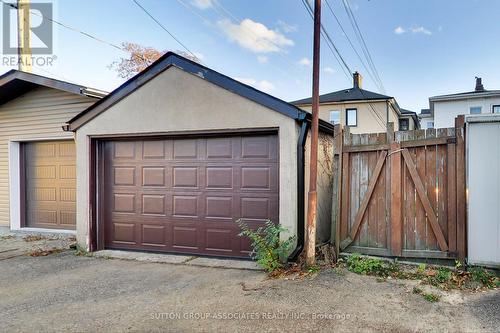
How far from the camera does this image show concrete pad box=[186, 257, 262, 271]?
5302 millimetres

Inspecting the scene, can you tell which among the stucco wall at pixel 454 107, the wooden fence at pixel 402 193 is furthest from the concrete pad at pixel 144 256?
the stucco wall at pixel 454 107

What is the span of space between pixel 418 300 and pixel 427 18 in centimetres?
1261

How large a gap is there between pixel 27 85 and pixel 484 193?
31.6 feet

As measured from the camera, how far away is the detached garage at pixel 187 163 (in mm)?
5348

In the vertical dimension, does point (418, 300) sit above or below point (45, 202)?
below

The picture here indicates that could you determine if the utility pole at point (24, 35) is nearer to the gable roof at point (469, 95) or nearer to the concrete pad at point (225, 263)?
the concrete pad at point (225, 263)

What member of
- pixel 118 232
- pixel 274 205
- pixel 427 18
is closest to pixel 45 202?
pixel 118 232

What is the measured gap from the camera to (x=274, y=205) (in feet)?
18.4

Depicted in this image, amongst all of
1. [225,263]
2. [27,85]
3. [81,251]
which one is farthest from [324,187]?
[27,85]

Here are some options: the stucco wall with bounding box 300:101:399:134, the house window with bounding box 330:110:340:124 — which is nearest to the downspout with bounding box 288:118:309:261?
the stucco wall with bounding box 300:101:399:134

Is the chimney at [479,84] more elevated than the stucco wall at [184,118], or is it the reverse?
the chimney at [479,84]

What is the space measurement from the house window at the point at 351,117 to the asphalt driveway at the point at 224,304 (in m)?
17.8

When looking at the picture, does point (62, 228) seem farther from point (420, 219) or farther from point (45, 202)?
point (420, 219)

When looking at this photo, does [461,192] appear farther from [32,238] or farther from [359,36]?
[359,36]
